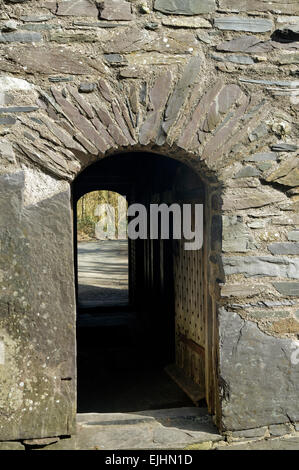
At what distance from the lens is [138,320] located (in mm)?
6688

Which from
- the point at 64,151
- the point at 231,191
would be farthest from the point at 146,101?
→ the point at 231,191

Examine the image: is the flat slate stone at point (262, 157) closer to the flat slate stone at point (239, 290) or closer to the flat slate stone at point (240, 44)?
the flat slate stone at point (240, 44)

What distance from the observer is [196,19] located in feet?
8.80

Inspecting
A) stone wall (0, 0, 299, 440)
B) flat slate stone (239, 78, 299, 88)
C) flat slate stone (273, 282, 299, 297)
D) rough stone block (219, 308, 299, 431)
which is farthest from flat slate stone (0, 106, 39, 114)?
flat slate stone (273, 282, 299, 297)

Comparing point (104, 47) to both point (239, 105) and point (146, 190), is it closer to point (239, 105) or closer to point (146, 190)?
point (239, 105)

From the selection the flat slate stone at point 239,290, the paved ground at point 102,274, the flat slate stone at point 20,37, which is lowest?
the paved ground at point 102,274

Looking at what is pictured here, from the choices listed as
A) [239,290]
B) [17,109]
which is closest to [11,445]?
[239,290]

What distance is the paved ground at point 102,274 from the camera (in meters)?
8.41

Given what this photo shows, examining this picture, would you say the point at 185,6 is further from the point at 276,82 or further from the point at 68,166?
the point at 68,166

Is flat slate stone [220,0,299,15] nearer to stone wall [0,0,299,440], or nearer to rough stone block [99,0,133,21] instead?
stone wall [0,0,299,440]

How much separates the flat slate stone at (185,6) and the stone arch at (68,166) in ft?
0.98

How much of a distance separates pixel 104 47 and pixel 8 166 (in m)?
0.95

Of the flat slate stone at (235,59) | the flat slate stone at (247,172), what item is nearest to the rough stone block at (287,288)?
the flat slate stone at (247,172)

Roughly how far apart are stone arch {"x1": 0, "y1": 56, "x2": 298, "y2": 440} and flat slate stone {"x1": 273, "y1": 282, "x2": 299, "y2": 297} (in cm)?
16
